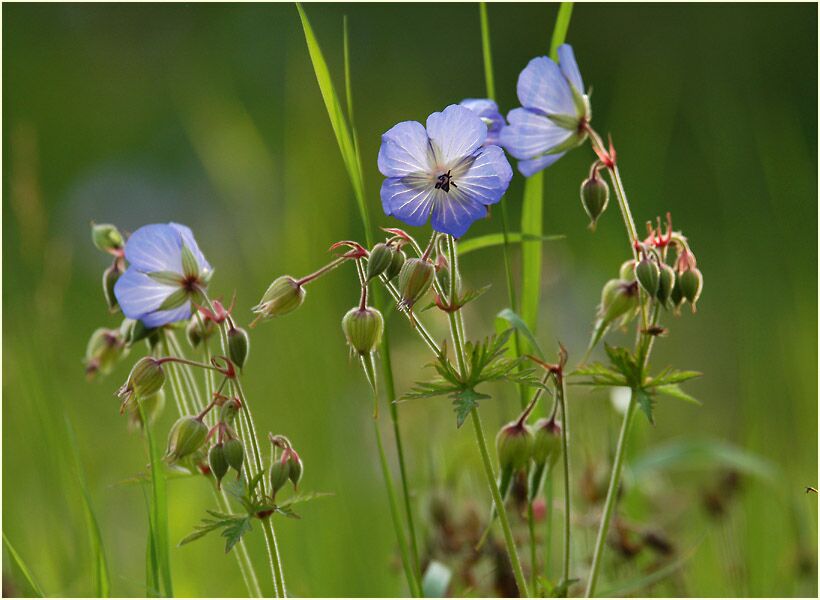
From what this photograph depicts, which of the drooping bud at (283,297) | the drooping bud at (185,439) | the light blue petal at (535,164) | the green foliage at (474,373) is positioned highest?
the light blue petal at (535,164)

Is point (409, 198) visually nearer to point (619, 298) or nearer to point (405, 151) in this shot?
point (405, 151)

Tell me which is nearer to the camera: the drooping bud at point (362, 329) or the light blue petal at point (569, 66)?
the drooping bud at point (362, 329)

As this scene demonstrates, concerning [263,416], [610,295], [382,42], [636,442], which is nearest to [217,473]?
[610,295]

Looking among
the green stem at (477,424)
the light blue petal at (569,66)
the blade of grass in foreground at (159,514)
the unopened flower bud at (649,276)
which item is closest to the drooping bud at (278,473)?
the blade of grass in foreground at (159,514)

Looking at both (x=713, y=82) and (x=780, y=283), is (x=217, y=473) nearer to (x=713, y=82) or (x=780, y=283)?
(x=780, y=283)

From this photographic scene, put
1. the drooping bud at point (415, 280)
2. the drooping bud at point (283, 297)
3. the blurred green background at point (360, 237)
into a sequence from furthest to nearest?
the blurred green background at point (360, 237) → the drooping bud at point (283, 297) → the drooping bud at point (415, 280)

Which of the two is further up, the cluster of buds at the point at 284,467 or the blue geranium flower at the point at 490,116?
the blue geranium flower at the point at 490,116

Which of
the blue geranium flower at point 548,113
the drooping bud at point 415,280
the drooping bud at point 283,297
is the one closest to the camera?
the drooping bud at point 415,280

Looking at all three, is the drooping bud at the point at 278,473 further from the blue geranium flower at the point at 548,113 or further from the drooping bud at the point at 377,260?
the blue geranium flower at the point at 548,113
